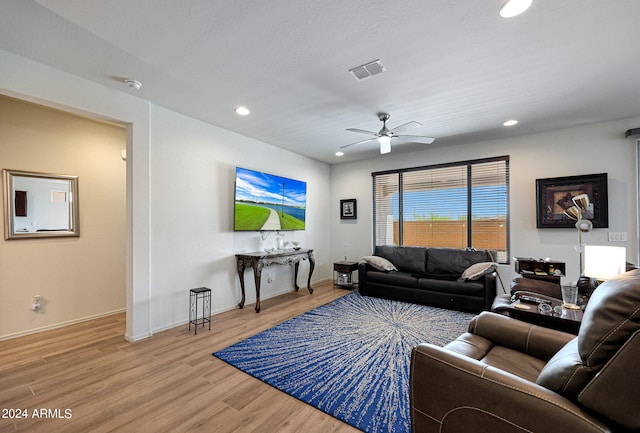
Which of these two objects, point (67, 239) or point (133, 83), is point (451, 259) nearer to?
point (133, 83)

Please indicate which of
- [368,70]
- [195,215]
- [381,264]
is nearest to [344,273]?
[381,264]

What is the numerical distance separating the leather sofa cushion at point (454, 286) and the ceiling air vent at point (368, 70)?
126 inches

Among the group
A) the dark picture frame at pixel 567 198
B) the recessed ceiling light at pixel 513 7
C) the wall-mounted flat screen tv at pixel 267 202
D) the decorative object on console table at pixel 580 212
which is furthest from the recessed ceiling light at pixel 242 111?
the dark picture frame at pixel 567 198

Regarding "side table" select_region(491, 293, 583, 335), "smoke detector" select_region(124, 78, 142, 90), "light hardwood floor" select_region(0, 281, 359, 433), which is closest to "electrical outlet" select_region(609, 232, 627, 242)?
"side table" select_region(491, 293, 583, 335)

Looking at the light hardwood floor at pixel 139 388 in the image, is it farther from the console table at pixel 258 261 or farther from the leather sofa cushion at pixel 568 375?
the leather sofa cushion at pixel 568 375

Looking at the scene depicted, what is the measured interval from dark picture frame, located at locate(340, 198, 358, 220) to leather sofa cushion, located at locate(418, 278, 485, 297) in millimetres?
2185

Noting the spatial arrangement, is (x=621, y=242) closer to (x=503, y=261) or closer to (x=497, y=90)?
(x=503, y=261)

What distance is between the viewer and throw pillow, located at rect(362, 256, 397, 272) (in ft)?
16.0

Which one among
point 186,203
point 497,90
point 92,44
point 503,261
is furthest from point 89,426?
point 503,261

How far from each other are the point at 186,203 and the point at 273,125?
164cm

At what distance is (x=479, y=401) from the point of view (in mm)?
1182

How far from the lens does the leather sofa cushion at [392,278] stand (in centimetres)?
451

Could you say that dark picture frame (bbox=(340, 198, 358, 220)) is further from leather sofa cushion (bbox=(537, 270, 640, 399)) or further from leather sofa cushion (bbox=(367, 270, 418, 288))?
leather sofa cushion (bbox=(537, 270, 640, 399))

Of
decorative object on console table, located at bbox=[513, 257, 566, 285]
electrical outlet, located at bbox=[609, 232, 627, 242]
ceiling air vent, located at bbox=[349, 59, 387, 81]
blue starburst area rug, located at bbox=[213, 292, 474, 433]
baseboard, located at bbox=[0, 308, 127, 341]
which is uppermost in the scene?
ceiling air vent, located at bbox=[349, 59, 387, 81]
